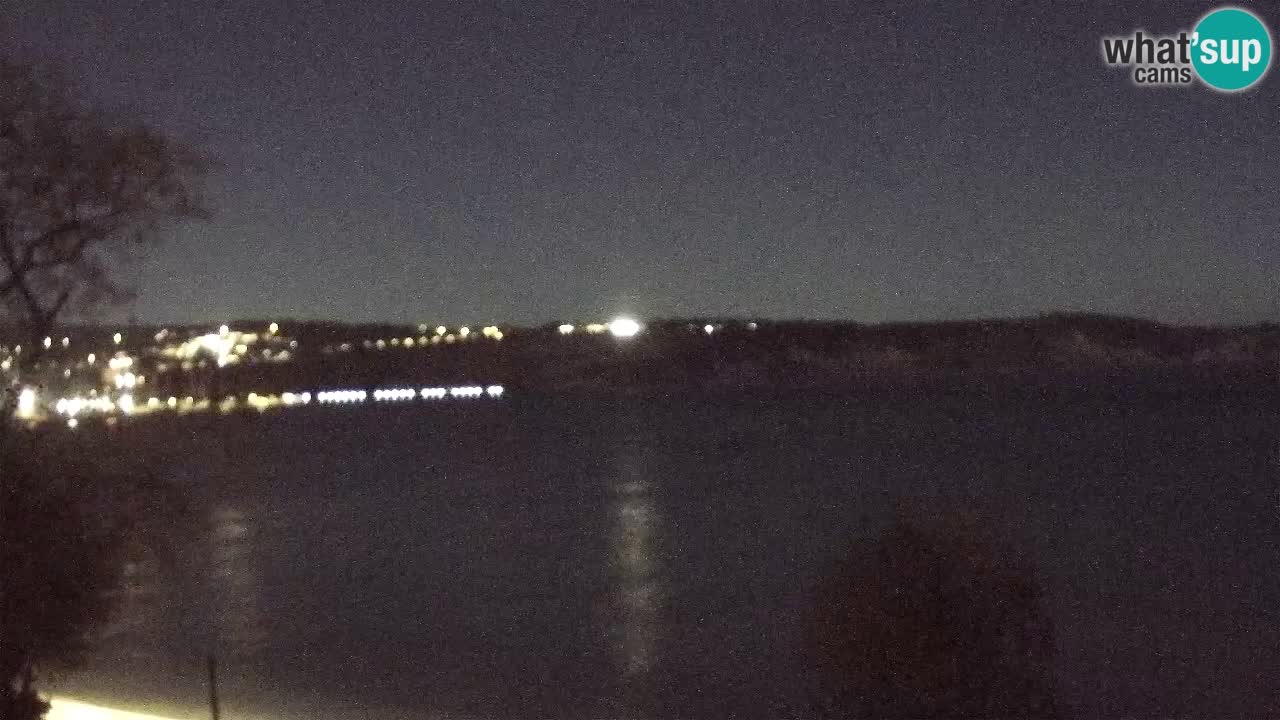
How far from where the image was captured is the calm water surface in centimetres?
2439

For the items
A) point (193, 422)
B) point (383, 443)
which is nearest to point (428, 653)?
point (193, 422)

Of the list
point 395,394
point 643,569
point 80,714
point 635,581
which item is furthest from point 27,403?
point 395,394

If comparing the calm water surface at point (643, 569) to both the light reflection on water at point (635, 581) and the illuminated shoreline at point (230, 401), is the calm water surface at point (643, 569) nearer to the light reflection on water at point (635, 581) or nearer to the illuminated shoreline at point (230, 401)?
the light reflection on water at point (635, 581)

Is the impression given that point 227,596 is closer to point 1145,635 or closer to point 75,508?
point 1145,635

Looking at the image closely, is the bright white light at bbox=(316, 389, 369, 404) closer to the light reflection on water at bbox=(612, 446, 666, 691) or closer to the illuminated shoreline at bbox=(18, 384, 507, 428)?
the illuminated shoreline at bbox=(18, 384, 507, 428)

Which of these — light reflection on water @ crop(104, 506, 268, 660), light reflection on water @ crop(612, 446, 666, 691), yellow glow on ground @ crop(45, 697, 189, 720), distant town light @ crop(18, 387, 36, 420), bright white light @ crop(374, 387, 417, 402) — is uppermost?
distant town light @ crop(18, 387, 36, 420)

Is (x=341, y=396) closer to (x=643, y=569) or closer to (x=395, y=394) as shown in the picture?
(x=395, y=394)

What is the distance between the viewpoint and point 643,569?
135ft

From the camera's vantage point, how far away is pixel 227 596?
3709 centimetres

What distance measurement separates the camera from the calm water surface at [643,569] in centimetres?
2439

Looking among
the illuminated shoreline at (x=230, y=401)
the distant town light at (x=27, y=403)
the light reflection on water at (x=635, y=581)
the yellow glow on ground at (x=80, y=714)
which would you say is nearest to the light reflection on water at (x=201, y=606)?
the illuminated shoreline at (x=230, y=401)

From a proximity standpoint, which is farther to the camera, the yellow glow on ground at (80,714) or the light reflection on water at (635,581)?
the light reflection on water at (635,581)

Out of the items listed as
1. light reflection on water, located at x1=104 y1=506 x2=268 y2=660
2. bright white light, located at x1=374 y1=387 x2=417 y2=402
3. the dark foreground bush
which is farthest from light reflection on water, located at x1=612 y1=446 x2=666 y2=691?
bright white light, located at x1=374 y1=387 x2=417 y2=402

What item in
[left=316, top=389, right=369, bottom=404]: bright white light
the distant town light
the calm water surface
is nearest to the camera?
the distant town light
